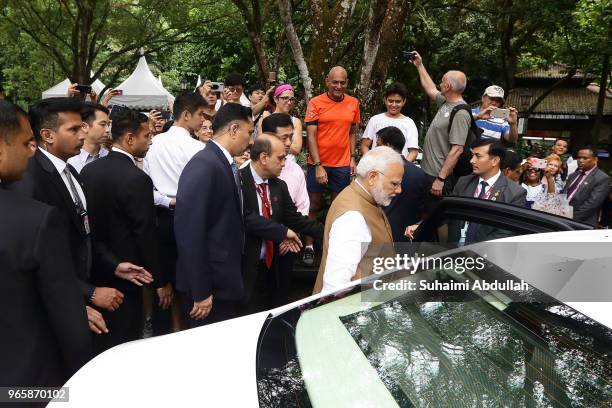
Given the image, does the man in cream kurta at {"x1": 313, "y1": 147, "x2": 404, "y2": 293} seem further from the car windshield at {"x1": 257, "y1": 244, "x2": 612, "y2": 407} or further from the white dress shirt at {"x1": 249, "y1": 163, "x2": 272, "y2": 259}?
the white dress shirt at {"x1": 249, "y1": 163, "x2": 272, "y2": 259}

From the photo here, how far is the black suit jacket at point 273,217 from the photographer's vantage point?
3.92 metres

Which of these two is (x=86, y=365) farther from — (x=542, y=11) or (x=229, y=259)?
(x=542, y=11)

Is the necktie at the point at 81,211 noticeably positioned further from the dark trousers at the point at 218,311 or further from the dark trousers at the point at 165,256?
the dark trousers at the point at 165,256

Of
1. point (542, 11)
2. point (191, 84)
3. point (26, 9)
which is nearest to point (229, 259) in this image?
point (542, 11)

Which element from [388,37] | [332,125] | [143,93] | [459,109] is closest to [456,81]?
[459,109]

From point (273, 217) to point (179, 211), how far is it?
112 cm

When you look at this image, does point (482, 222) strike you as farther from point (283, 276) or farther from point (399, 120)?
point (399, 120)

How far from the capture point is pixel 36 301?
6.79ft

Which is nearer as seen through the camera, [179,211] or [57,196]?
[57,196]

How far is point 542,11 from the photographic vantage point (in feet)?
40.4

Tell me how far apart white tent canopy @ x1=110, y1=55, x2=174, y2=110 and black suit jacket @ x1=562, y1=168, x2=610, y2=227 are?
15.1 metres

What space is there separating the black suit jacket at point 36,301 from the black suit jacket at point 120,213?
1323 millimetres

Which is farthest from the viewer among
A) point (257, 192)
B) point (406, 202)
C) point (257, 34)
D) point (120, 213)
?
point (257, 34)

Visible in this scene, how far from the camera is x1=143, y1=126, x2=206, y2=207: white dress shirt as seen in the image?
4277mm
